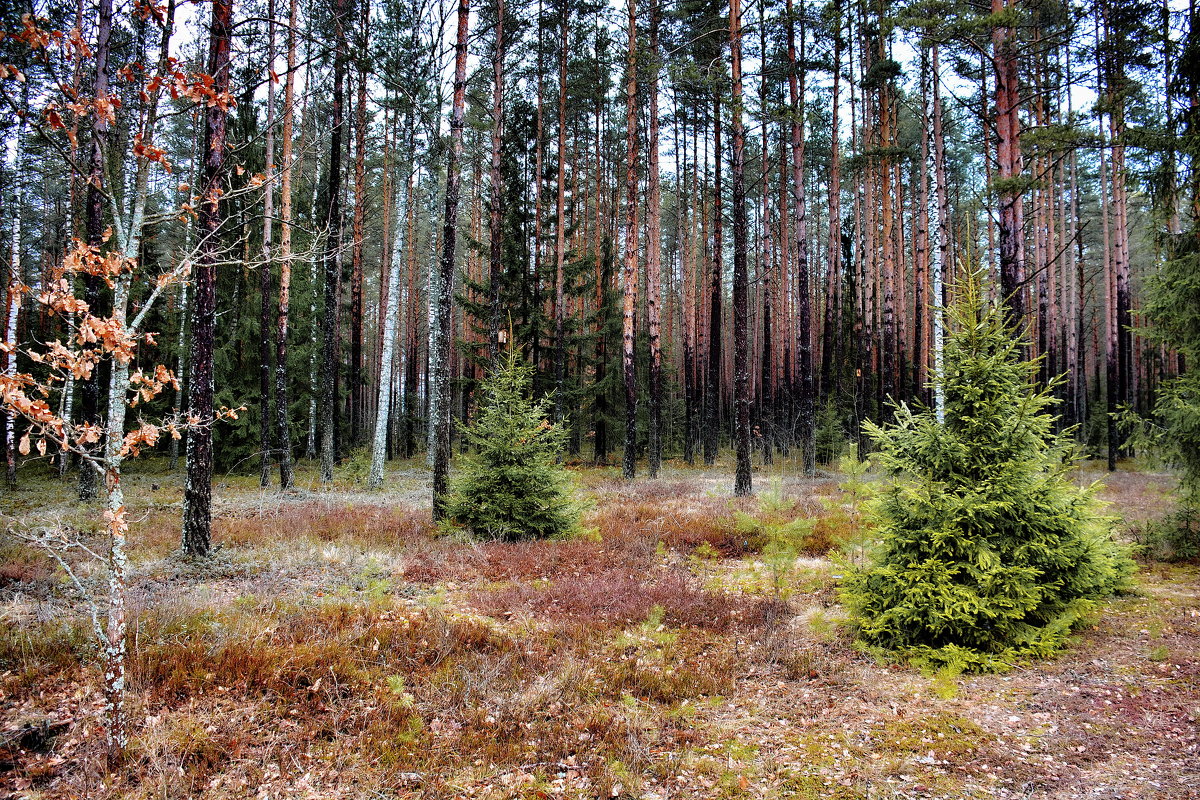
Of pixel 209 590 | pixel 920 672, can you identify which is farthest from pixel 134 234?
pixel 920 672

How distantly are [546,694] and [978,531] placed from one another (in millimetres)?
4277

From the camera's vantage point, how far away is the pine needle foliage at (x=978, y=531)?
5109 mm

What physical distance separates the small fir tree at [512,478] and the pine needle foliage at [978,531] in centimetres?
535

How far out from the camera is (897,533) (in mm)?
5449

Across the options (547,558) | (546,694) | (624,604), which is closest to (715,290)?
(547,558)

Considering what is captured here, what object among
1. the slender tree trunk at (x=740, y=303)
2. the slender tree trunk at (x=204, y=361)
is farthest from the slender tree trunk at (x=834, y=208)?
the slender tree trunk at (x=204, y=361)

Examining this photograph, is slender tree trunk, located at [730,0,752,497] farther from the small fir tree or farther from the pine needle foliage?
the pine needle foliage

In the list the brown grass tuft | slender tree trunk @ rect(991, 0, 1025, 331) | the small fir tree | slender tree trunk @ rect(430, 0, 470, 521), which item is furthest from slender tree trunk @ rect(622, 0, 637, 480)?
the brown grass tuft

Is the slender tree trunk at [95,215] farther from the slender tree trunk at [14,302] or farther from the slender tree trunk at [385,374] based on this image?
the slender tree trunk at [385,374]

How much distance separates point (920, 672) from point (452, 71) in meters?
11.5

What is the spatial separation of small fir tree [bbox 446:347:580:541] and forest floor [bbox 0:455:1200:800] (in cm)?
193

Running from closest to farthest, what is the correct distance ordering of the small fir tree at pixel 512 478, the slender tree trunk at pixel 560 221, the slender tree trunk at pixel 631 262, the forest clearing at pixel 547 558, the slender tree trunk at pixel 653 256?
the forest clearing at pixel 547 558
the small fir tree at pixel 512 478
the slender tree trunk at pixel 631 262
the slender tree trunk at pixel 653 256
the slender tree trunk at pixel 560 221

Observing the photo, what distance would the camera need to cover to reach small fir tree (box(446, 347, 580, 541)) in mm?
9547

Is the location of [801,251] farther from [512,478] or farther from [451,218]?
[512,478]
